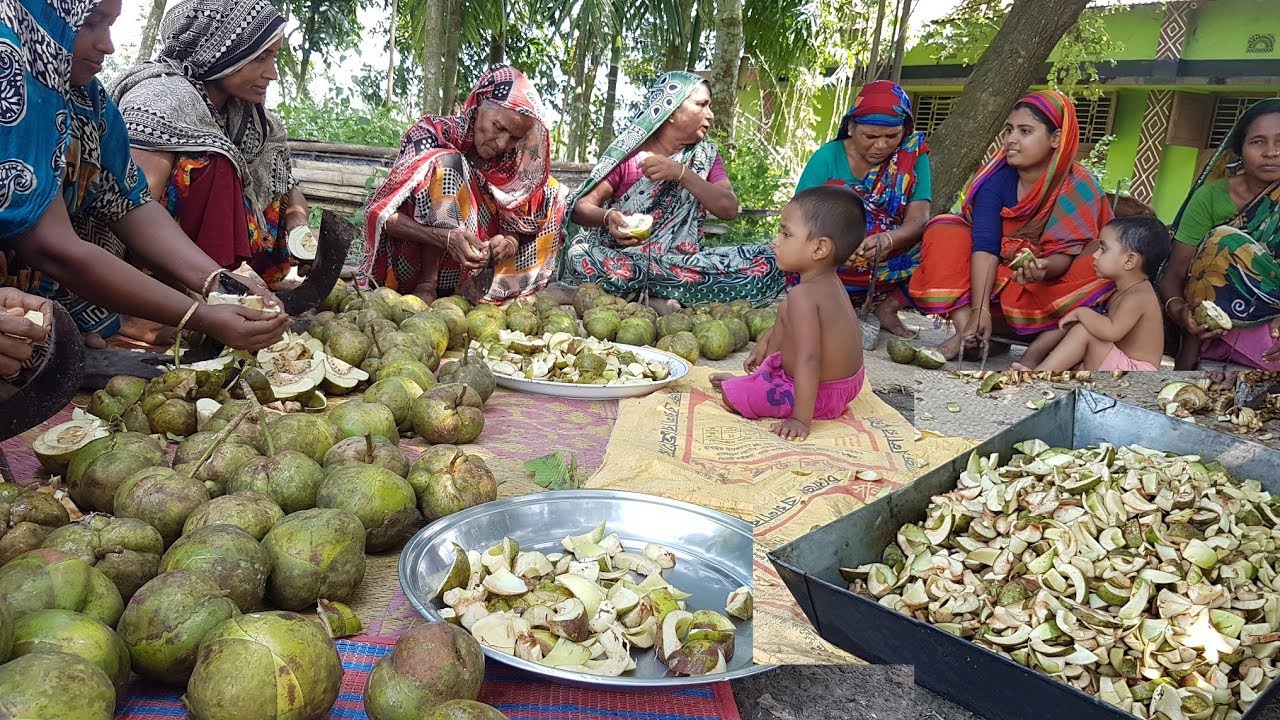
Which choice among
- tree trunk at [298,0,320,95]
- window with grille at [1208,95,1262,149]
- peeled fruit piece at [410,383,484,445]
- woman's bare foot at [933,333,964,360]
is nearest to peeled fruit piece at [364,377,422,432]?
peeled fruit piece at [410,383,484,445]

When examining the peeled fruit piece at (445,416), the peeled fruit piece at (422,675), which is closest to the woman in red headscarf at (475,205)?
the peeled fruit piece at (445,416)

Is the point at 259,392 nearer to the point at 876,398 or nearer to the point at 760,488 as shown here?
the point at 760,488

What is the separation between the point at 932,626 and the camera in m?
1.71

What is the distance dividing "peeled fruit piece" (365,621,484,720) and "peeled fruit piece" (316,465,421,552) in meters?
0.62

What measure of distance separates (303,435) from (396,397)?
1.95ft

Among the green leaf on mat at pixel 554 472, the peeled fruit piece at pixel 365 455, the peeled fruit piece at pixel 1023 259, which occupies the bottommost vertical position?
the green leaf on mat at pixel 554 472

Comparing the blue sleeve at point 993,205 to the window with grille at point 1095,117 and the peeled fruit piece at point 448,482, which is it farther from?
the window with grille at point 1095,117

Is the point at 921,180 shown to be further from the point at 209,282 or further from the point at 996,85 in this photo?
the point at 209,282

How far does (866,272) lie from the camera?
5.99 metres

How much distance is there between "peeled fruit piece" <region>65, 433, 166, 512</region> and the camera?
2199mm

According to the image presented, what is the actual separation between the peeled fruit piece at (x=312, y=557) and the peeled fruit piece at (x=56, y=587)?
0.30 metres

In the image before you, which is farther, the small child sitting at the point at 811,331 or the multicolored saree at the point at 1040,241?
the multicolored saree at the point at 1040,241

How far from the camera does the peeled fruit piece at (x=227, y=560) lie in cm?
173

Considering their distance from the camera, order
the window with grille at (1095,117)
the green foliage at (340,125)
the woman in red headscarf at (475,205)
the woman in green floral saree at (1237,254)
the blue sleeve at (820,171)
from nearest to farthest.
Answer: the woman in green floral saree at (1237,254)
the woman in red headscarf at (475,205)
the blue sleeve at (820,171)
the green foliage at (340,125)
the window with grille at (1095,117)
